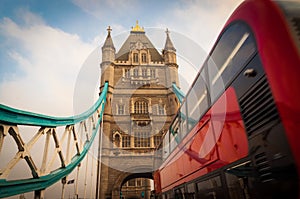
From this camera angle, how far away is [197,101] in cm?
395

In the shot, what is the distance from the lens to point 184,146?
4508mm

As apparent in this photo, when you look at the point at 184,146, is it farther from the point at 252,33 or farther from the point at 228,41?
the point at 252,33

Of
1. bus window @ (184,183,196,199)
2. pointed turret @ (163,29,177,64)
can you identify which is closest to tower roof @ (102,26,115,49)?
pointed turret @ (163,29,177,64)

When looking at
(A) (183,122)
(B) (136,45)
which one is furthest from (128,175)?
(B) (136,45)

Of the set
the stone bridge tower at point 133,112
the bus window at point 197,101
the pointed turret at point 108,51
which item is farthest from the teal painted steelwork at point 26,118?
the pointed turret at point 108,51

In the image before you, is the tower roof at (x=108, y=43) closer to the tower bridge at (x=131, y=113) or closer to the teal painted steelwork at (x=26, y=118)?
the tower bridge at (x=131, y=113)

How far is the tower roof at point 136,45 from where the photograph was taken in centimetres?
2430

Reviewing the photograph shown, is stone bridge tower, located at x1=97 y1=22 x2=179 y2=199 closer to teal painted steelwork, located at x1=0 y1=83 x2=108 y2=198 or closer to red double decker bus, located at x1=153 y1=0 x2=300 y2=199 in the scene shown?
teal painted steelwork, located at x1=0 y1=83 x2=108 y2=198

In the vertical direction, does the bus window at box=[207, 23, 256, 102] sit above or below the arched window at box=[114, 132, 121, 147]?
below

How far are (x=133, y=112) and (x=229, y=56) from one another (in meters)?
16.7

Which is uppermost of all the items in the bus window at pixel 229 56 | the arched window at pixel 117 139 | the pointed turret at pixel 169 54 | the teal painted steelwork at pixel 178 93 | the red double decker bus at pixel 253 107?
the pointed turret at pixel 169 54

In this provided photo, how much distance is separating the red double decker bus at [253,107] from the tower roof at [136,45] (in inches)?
844

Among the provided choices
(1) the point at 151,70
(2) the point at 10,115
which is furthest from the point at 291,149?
(1) the point at 151,70

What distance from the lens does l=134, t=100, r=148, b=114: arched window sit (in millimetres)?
19608
